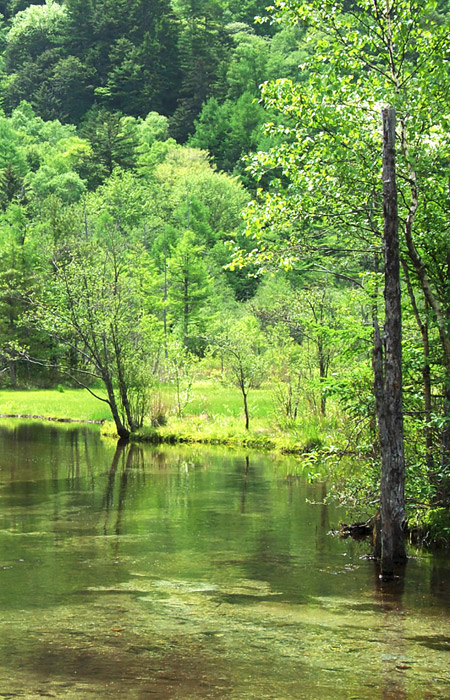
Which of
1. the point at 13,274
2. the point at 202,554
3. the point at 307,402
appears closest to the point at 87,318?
the point at 307,402

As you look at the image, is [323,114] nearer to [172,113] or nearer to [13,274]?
[13,274]

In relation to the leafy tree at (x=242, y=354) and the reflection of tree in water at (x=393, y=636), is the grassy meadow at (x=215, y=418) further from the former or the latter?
the reflection of tree in water at (x=393, y=636)

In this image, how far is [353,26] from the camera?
14.8 m

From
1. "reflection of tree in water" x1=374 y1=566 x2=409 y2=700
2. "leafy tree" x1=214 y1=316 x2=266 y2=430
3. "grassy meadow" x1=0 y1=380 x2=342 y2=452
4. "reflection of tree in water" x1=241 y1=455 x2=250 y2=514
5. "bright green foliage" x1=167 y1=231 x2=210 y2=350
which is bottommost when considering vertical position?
"reflection of tree in water" x1=374 y1=566 x2=409 y2=700

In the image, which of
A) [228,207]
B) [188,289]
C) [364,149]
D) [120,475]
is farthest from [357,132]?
[228,207]

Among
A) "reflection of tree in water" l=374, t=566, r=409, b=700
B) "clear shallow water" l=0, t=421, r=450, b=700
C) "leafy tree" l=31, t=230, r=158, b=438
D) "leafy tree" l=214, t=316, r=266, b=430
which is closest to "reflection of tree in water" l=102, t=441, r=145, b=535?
"clear shallow water" l=0, t=421, r=450, b=700

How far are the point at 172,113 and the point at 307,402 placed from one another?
4123 inches

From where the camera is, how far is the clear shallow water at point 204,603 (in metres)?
8.70

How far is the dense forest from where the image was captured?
45.8 ft

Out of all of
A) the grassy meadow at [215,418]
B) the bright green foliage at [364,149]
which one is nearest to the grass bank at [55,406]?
the grassy meadow at [215,418]

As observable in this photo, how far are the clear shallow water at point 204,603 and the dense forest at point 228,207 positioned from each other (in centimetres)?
236

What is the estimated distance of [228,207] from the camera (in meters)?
89.6

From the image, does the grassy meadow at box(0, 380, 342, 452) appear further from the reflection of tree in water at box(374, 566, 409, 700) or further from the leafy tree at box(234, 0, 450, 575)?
the reflection of tree in water at box(374, 566, 409, 700)

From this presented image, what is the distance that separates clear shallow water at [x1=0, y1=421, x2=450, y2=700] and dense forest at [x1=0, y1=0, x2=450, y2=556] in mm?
2359
